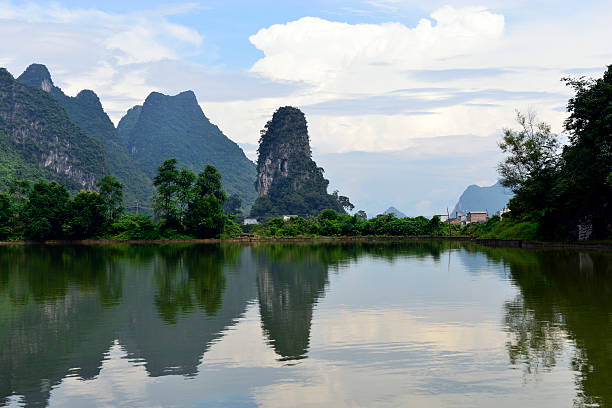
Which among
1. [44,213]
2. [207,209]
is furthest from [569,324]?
[44,213]

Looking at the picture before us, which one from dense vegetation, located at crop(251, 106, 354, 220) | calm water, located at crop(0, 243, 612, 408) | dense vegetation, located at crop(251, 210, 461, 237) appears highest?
dense vegetation, located at crop(251, 106, 354, 220)

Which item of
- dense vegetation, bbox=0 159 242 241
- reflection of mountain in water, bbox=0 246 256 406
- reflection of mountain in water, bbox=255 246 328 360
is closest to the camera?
reflection of mountain in water, bbox=0 246 256 406

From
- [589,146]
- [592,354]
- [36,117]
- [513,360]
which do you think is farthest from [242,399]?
[36,117]

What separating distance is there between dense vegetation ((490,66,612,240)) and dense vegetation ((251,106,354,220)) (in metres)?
113

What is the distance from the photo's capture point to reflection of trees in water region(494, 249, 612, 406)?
36.8 ft

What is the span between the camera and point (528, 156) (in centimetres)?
6062

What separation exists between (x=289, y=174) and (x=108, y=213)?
99.6 m

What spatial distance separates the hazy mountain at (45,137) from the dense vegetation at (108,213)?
75.8 meters

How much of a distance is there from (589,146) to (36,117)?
535 ft

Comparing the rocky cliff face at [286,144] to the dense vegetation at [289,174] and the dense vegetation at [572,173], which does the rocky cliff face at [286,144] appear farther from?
the dense vegetation at [572,173]

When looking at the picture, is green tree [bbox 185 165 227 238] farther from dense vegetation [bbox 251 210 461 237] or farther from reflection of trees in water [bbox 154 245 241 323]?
reflection of trees in water [bbox 154 245 241 323]

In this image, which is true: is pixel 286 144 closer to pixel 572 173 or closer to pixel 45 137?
pixel 45 137

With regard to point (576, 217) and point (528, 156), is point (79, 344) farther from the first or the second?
point (528, 156)

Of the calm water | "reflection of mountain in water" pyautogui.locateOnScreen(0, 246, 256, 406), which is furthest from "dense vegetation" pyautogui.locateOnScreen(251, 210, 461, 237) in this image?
the calm water
